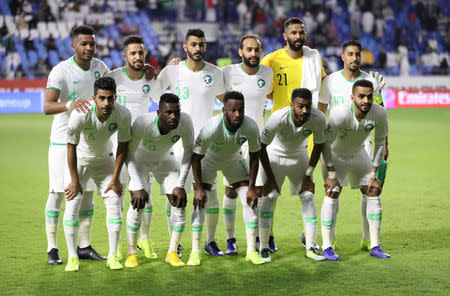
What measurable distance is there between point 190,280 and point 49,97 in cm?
229

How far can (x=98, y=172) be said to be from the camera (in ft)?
22.3

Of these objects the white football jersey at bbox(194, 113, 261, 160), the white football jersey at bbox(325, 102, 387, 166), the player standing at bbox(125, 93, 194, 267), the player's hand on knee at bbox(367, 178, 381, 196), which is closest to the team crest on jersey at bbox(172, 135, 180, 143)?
the player standing at bbox(125, 93, 194, 267)

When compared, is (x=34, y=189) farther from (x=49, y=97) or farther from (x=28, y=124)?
(x=28, y=124)

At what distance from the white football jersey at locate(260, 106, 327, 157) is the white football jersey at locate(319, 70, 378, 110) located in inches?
26.5

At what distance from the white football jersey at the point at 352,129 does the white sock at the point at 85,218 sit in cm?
254

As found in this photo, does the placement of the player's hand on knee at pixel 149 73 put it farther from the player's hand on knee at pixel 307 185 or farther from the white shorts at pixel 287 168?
the player's hand on knee at pixel 307 185

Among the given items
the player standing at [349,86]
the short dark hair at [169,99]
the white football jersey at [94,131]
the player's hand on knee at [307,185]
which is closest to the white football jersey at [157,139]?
the white football jersey at [94,131]

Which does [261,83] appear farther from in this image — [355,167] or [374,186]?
[374,186]

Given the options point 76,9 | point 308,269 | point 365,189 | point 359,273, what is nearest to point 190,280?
point 308,269

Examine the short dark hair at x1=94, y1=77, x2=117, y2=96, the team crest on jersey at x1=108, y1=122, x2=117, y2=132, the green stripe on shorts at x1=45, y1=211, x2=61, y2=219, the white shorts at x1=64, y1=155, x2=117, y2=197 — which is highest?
the short dark hair at x1=94, y1=77, x2=117, y2=96

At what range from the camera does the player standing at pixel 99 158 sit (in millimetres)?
6398

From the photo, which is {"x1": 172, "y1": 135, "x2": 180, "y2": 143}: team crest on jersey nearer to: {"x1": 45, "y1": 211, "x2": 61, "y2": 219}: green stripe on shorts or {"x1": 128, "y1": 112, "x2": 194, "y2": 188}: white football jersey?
{"x1": 128, "y1": 112, "x2": 194, "y2": 188}: white football jersey

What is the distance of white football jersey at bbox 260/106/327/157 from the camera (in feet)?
22.1

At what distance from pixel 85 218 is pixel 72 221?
1.49 feet
